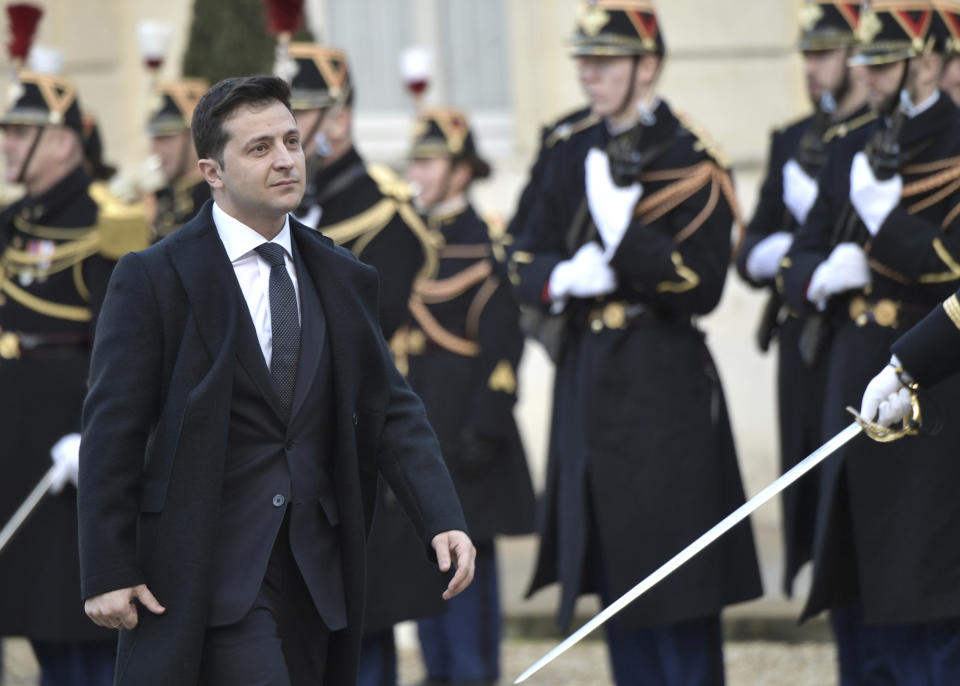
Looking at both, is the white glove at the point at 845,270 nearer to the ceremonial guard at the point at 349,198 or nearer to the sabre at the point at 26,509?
the ceremonial guard at the point at 349,198

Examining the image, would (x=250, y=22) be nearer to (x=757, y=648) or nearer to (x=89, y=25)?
(x=89, y=25)

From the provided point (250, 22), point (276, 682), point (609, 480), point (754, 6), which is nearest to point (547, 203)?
point (609, 480)

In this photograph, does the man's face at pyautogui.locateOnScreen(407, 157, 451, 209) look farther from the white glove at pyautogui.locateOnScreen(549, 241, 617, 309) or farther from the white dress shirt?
the white dress shirt

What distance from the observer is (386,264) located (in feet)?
19.5

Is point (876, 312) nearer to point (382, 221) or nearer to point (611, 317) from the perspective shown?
point (611, 317)

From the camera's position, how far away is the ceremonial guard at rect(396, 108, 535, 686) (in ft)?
24.2

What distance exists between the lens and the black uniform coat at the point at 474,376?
→ 290 inches

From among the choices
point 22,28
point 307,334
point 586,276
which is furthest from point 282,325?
point 22,28

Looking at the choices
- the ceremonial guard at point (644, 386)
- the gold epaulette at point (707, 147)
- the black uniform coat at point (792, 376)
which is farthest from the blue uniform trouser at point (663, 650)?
the gold epaulette at point (707, 147)

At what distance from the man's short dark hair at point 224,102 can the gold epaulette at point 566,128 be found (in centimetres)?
244

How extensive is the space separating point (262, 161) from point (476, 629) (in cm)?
380

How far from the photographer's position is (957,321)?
420 cm

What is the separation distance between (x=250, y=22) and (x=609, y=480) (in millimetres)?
4274

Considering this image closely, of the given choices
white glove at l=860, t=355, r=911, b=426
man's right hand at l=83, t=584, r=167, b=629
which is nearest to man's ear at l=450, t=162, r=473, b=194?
white glove at l=860, t=355, r=911, b=426
